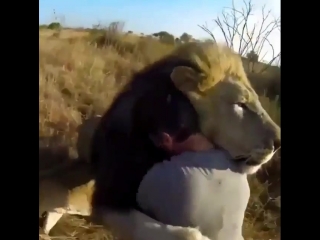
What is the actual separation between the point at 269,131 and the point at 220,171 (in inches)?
4.6

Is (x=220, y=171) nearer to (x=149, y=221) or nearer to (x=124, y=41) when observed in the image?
(x=149, y=221)

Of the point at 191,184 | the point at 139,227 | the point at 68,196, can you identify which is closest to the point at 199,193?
the point at 191,184

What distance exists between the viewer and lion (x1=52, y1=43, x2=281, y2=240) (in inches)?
38.8

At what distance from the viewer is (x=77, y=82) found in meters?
1.00

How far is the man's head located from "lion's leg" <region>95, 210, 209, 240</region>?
13cm

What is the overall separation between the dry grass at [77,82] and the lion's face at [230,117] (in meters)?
0.04

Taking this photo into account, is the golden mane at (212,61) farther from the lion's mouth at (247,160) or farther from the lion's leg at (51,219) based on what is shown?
the lion's leg at (51,219)

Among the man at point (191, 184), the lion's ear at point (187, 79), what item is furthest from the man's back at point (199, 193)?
the lion's ear at point (187, 79)

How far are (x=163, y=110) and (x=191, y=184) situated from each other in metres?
0.14

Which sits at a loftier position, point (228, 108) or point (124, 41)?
point (124, 41)

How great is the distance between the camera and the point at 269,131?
3.31 ft

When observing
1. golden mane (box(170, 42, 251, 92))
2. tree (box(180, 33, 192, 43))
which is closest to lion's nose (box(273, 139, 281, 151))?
golden mane (box(170, 42, 251, 92))
